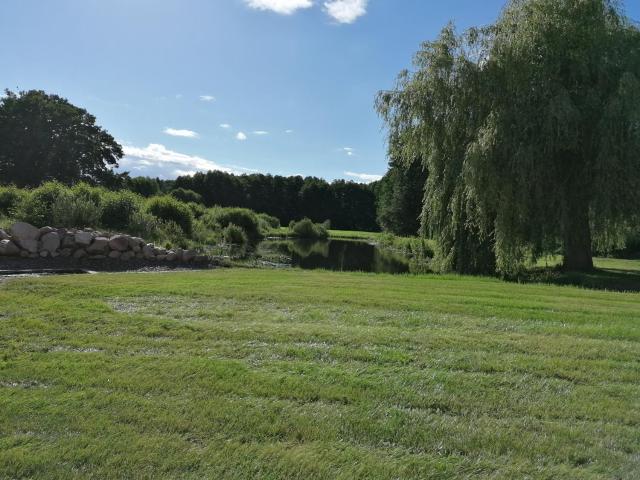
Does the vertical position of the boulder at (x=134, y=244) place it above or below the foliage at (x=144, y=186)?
below

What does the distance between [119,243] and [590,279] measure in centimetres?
1305

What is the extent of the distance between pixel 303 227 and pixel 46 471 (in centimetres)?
5507

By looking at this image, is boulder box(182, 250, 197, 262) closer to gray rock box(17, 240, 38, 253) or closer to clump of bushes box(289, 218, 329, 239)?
gray rock box(17, 240, 38, 253)

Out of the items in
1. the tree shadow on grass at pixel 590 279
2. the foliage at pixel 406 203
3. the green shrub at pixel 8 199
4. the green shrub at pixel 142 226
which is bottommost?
the tree shadow on grass at pixel 590 279

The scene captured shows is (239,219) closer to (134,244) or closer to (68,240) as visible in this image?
(134,244)

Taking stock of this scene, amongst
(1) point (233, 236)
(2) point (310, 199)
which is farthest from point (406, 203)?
(2) point (310, 199)

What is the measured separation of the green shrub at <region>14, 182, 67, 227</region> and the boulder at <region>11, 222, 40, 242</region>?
10.8ft

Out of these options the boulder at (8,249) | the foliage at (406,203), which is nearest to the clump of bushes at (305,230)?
the foliage at (406,203)

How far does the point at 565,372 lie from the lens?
4184 millimetres

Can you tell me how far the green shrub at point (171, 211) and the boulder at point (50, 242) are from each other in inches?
357

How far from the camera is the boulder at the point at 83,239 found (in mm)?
13858

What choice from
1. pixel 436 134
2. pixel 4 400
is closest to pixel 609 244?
pixel 436 134

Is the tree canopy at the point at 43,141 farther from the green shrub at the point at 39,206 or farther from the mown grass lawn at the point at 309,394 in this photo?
the mown grass lawn at the point at 309,394

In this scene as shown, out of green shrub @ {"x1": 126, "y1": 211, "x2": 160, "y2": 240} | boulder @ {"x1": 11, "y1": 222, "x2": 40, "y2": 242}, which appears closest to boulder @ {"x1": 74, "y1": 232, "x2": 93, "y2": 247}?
boulder @ {"x1": 11, "y1": 222, "x2": 40, "y2": 242}
